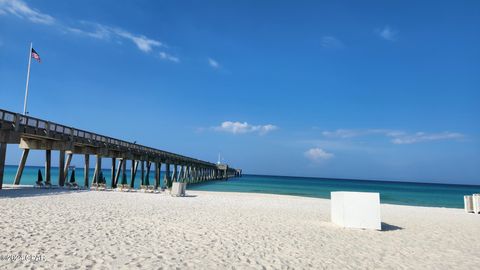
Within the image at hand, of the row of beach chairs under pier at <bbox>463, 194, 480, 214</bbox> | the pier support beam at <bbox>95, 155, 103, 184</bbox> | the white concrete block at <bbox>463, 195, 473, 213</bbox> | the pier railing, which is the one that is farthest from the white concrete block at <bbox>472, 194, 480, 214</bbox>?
the pier support beam at <bbox>95, 155, 103, 184</bbox>

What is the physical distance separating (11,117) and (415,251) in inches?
734

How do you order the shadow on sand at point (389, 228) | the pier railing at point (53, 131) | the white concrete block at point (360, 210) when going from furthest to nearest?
the pier railing at point (53, 131) < the shadow on sand at point (389, 228) < the white concrete block at point (360, 210)

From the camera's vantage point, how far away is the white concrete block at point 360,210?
9867mm

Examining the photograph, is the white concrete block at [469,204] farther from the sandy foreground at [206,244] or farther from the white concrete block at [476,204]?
the sandy foreground at [206,244]

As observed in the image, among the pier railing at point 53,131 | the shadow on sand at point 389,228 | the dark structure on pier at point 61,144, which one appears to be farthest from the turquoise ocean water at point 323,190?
the shadow on sand at point 389,228

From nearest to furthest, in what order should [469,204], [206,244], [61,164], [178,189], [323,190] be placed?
[206,244] < [469,204] < [178,189] < [61,164] < [323,190]

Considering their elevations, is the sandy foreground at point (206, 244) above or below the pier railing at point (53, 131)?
below

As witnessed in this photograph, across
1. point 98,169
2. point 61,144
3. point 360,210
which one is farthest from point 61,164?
point 360,210

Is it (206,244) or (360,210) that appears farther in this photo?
(360,210)

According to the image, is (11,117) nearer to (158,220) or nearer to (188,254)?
(158,220)

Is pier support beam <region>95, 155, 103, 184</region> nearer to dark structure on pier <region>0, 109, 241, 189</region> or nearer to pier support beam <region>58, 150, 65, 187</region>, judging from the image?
dark structure on pier <region>0, 109, 241, 189</region>

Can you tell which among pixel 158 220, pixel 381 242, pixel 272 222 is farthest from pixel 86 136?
pixel 381 242

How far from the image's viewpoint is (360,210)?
396 inches

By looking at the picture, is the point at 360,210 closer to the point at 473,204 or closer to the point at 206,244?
the point at 206,244
